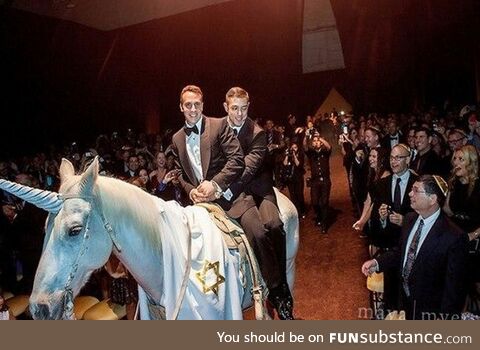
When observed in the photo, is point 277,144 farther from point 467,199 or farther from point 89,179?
point 89,179

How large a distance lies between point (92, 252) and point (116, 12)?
25.2ft

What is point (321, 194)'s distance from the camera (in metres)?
7.75

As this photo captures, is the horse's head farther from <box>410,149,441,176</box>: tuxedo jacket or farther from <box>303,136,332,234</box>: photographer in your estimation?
<box>303,136,332,234</box>: photographer

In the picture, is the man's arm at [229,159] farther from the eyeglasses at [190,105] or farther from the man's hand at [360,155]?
the man's hand at [360,155]

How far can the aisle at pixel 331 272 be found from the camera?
17.4 feet

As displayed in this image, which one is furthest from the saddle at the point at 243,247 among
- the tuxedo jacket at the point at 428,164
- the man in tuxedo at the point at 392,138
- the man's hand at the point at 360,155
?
the man in tuxedo at the point at 392,138

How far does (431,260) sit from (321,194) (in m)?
4.66

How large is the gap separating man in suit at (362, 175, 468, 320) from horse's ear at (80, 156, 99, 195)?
2.02 m

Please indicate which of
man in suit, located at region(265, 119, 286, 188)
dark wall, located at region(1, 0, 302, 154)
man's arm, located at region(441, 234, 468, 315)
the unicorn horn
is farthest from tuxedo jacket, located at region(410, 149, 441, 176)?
dark wall, located at region(1, 0, 302, 154)

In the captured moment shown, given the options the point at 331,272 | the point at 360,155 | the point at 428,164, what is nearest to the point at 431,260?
the point at 428,164

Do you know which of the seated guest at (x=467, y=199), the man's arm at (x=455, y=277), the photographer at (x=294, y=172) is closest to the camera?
the man's arm at (x=455, y=277)

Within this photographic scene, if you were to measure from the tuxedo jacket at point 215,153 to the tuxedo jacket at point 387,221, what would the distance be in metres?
1.80

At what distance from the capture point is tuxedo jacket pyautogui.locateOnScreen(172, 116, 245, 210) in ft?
10.9

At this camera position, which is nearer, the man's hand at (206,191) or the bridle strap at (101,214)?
the bridle strap at (101,214)
